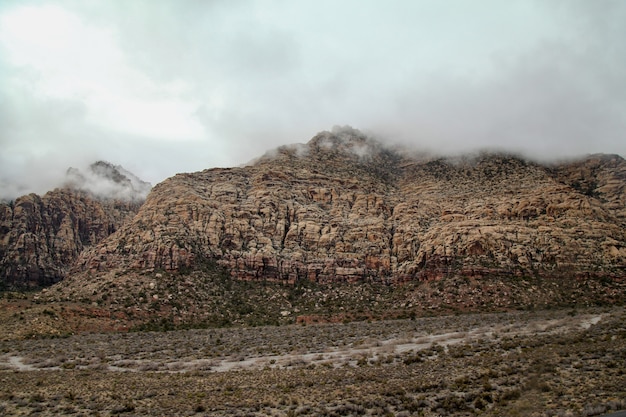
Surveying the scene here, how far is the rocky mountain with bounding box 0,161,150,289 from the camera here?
10325cm

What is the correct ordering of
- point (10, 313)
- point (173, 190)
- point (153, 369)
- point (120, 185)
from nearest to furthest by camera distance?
point (153, 369)
point (10, 313)
point (173, 190)
point (120, 185)

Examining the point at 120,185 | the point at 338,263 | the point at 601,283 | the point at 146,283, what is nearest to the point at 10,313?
the point at 146,283

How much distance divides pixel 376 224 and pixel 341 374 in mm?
60040

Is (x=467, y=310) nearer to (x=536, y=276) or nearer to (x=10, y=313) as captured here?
(x=536, y=276)

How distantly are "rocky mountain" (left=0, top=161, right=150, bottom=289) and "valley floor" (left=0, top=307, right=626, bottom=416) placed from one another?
237 feet

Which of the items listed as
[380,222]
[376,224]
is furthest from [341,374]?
[380,222]

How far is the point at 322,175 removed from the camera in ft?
308

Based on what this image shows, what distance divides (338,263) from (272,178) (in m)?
25.8

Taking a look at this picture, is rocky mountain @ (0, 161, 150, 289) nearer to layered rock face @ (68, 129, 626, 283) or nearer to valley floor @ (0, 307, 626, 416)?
layered rock face @ (68, 129, 626, 283)

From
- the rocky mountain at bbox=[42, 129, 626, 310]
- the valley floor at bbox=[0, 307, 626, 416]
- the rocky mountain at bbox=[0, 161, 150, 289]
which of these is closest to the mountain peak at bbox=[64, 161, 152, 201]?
the rocky mountain at bbox=[0, 161, 150, 289]

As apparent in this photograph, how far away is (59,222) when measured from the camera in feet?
395

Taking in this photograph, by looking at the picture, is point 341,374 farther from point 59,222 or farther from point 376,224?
point 59,222

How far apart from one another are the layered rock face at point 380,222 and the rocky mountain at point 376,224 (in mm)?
216

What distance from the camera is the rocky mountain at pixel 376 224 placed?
6662 centimetres
